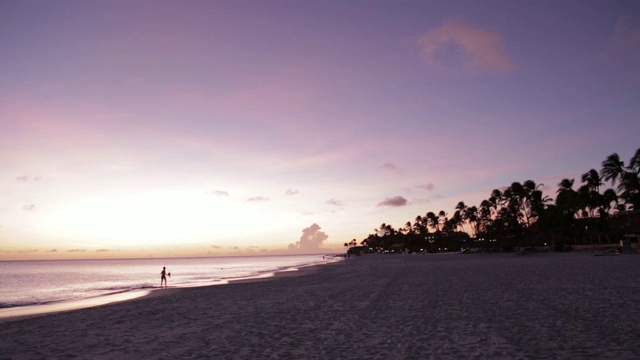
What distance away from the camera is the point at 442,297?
19984 millimetres

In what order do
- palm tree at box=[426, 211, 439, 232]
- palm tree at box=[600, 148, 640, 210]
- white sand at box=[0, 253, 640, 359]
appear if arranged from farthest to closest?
1. palm tree at box=[426, 211, 439, 232]
2. palm tree at box=[600, 148, 640, 210]
3. white sand at box=[0, 253, 640, 359]

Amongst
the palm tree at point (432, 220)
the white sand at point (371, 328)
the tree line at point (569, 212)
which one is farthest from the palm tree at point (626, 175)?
the palm tree at point (432, 220)

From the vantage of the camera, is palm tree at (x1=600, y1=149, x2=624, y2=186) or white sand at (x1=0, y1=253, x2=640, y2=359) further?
palm tree at (x1=600, y1=149, x2=624, y2=186)

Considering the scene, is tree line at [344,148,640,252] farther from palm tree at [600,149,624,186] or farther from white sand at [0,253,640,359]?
white sand at [0,253,640,359]

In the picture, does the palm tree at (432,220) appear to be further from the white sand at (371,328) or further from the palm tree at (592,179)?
the white sand at (371,328)

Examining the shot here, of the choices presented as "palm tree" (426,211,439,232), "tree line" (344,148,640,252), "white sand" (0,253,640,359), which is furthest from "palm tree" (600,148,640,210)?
"palm tree" (426,211,439,232)

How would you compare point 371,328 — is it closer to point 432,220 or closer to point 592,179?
point 592,179

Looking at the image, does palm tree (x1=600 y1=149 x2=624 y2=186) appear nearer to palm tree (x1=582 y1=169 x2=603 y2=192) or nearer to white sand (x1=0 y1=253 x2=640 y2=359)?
palm tree (x1=582 y1=169 x2=603 y2=192)

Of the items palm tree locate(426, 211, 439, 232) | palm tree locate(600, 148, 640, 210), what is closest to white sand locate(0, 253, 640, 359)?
palm tree locate(600, 148, 640, 210)

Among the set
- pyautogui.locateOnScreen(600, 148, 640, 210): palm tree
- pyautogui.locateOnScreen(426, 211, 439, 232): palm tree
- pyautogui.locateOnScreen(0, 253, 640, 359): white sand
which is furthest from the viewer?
pyautogui.locateOnScreen(426, 211, 439, 232): palm tree

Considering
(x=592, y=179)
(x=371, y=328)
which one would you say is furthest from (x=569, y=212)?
(x=371, y=328)

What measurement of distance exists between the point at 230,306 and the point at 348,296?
629cm

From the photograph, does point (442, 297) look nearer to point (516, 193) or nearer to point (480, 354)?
point (480, 354)

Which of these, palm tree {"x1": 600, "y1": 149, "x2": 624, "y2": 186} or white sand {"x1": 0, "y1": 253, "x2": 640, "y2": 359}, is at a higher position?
palm tree {"x1": 600, "y1": 149, "x2": 624, "y2": 186}
